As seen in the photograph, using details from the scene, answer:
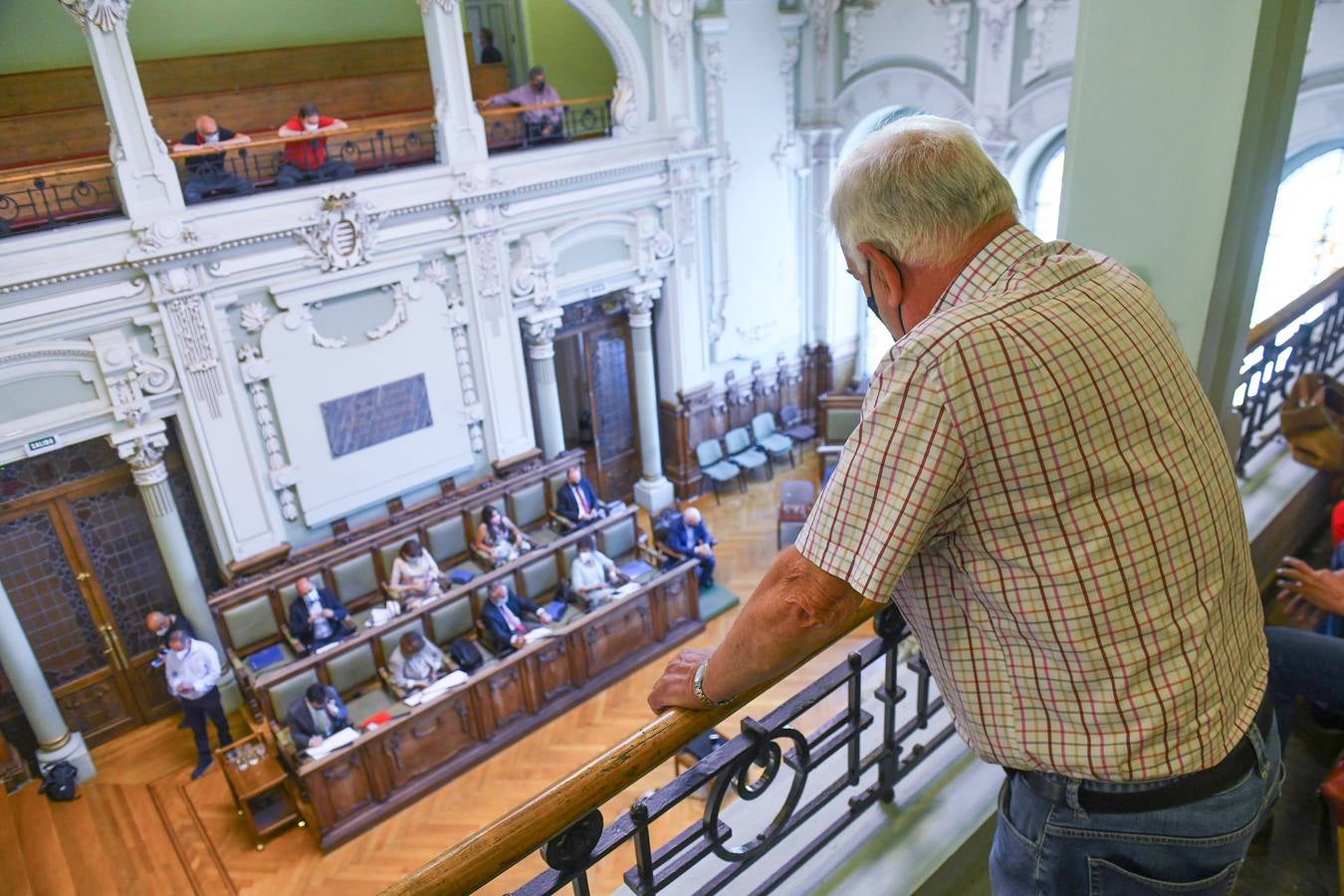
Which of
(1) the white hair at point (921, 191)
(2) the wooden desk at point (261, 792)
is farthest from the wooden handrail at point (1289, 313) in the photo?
(2) the wooden desk at point (261, 792)

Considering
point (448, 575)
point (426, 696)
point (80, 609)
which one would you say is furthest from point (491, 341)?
point (80, 609)

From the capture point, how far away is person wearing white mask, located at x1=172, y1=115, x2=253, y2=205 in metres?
7.37

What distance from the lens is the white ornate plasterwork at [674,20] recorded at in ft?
31.1

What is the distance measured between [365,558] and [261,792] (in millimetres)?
2276

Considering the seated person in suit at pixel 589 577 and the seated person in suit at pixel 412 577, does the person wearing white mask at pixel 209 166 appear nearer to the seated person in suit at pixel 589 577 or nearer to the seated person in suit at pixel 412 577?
the seated person in suit at pixel 412 577

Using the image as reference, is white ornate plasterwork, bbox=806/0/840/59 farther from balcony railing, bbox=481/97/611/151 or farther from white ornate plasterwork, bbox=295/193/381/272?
white ornate plasterwork, bbox=295/193/381/272

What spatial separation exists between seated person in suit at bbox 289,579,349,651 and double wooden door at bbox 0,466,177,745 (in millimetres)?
1276

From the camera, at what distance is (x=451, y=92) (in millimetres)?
8328

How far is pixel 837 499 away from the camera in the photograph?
1.28 metres

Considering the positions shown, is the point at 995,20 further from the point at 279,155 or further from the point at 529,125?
the point at 279,155

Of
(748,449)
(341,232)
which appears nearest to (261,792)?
(341,232)

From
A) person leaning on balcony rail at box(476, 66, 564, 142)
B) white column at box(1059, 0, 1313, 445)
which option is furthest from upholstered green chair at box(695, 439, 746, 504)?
white column at box(1059, 0, 1313, 445)

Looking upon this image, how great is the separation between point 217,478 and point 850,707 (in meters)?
7.22

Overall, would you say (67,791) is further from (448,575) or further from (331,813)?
(448,575)
